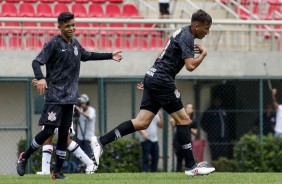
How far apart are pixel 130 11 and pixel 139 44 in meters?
1.81

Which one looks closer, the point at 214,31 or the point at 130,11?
the point at 214,31

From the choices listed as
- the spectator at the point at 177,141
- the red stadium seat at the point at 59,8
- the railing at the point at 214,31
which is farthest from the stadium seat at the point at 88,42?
the spectator at the point at 177,141

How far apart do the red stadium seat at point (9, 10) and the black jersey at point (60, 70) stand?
10.2 metres

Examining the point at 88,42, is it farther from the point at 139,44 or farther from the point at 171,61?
the point at 171,61

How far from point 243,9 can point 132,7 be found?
2.63 meters

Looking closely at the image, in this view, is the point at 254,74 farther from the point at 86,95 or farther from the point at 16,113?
the point at 16,113

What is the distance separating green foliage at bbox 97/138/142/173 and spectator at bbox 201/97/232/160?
2090 millimetres

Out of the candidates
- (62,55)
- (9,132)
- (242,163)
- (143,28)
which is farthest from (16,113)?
(62,55)

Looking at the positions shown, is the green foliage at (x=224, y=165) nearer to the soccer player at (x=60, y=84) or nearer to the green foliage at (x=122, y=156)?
the green foliage at (x=122, y=156)

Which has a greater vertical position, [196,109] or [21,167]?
[21,167]

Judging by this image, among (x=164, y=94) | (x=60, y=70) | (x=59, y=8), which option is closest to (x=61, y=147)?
(x=60, y=70)

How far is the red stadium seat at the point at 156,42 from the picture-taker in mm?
21906

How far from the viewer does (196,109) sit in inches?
874

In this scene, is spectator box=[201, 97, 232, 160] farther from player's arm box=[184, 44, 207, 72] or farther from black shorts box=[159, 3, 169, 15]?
player's arm box=[184, 44, 207, 72]
